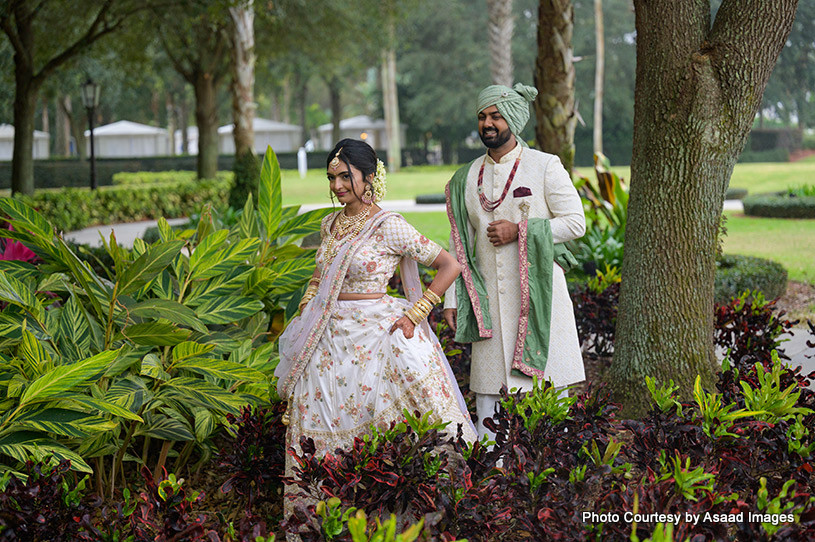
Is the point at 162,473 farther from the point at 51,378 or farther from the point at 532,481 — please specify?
the point at 532,481

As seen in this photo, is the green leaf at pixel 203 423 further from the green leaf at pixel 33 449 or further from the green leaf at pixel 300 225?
the green leaf at pixel 300 225

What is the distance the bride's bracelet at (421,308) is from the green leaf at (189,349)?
3.23ft

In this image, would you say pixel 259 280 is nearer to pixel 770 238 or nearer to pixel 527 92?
pixel 527 92

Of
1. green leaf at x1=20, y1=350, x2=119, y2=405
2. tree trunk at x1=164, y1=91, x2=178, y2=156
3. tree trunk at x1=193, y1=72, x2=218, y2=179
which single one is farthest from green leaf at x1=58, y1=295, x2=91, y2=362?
tree trunk at x1=164, y1=91, x2=178, y2=156

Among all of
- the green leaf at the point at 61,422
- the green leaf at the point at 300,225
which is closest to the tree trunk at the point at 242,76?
the green leaf at the point at 300,225

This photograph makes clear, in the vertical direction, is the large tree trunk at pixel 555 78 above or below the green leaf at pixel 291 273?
above

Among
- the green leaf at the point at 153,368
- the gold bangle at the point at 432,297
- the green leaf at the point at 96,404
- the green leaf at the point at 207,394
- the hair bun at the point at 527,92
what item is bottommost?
the green leaf at the point at 207,394

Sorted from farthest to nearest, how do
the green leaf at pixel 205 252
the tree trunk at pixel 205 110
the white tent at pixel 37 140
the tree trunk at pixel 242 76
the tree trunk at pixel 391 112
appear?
the white tent at pixel 37 140 < the tree trunk at pixel 391 112 < the tree trunk at pixel 205 110 < the tree trunk at pixel 242 76 < the green leaf at pixel 205 252

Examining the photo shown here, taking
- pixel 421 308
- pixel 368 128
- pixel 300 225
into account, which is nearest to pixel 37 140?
pixel 368 128

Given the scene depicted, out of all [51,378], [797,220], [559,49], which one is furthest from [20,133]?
[797,220]

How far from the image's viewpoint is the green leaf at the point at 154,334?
3.34m

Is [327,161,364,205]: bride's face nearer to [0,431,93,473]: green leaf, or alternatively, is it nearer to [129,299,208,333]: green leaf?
[129,299,208,333]: green leaf

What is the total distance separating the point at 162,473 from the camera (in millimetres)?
3666

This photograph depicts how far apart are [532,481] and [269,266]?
2.26m
